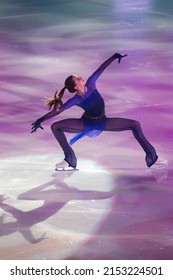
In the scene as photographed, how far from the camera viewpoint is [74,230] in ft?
6.63

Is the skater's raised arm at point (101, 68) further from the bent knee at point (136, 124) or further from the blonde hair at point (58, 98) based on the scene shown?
the bent knee at point (136, 124)

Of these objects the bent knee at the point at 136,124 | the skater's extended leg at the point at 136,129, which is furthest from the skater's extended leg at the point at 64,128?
the bent knee at the point at 136,124

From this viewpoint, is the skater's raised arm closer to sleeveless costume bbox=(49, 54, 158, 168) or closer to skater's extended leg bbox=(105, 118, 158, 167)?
sleeveless costume bbox=(49, 54, 158, 168)

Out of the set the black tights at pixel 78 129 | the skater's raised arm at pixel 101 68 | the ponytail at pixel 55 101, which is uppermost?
the skater's raised arm at pixel 101 68

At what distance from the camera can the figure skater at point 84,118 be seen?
2236mm

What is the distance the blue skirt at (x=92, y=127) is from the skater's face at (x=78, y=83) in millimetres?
146

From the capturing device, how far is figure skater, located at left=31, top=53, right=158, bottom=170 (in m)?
2.24

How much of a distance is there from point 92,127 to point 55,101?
228 mm

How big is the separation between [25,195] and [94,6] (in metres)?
1.04

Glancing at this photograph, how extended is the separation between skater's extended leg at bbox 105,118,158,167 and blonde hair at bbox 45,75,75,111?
0.25m

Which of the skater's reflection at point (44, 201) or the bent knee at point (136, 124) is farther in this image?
the bent knee at point (136, 124)

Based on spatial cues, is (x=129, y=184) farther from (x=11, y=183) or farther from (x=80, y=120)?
(x=11, y=183)

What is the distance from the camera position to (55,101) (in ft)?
7.42

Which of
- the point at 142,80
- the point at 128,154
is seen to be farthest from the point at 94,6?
the point at 128,154
